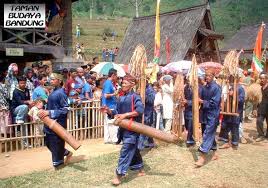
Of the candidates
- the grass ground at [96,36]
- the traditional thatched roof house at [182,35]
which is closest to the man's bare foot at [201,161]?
the traditional thatched roof house at [182,35]

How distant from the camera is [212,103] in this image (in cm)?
748

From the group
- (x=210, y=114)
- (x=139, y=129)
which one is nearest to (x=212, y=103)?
(x=210, y=114)

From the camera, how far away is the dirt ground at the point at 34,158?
7.29 metres

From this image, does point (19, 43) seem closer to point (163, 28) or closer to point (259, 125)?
point (259, 125)

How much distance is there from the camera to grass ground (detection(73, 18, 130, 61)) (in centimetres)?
3475

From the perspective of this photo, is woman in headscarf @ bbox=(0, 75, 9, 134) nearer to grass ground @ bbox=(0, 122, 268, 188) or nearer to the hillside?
grass ground @ bbox=(0, 122, 268, 188)

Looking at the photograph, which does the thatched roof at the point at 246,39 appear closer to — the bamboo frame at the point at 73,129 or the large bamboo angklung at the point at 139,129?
the bamboo frame at the point at 73,129

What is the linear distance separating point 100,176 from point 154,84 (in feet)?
13.4

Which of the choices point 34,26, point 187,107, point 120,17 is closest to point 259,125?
point 187,107

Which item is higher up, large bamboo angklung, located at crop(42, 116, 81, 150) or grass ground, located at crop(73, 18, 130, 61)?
grass ground, located at crop(73, 18, 130, 61)

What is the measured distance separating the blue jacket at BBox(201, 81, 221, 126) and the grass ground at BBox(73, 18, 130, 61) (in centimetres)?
2285

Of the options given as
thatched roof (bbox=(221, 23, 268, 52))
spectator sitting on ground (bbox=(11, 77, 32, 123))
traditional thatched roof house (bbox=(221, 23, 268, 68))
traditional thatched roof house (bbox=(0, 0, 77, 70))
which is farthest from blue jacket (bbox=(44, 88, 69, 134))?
thatched roof (bbox=(221, 23, 268, 52))

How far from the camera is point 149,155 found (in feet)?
26.3

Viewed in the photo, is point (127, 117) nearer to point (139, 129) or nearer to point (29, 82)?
point (139, 129)
